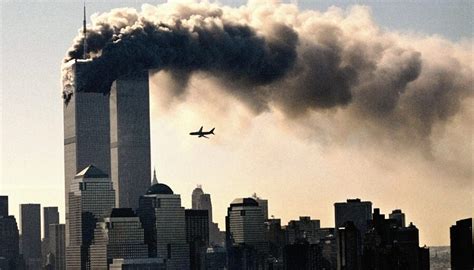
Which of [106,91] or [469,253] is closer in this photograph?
[469,253]

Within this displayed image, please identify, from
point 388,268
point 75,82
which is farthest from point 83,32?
point 388,268

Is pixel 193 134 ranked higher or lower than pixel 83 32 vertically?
lower

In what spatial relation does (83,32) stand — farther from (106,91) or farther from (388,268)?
(388,268)

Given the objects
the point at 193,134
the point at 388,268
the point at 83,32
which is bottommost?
the point at 388,268

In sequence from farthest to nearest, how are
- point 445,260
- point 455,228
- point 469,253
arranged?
point 445,260, point 455,228, point 469,253

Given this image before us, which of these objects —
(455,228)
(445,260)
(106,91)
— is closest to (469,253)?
(455,228)

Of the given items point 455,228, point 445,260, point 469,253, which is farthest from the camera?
point 445,260

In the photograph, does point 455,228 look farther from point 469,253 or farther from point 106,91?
point 106,91
